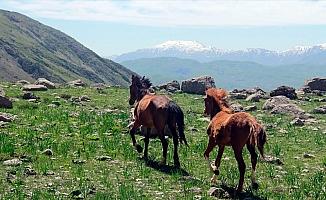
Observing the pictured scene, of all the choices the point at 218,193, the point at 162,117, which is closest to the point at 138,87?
the point at 162,117

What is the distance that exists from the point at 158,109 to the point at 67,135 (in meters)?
6.08

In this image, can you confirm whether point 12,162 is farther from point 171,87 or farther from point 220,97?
point 171,87

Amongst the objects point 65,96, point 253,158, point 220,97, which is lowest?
point 65,96

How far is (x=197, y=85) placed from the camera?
4534cm

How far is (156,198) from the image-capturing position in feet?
45.0

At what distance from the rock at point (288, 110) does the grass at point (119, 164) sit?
391cm

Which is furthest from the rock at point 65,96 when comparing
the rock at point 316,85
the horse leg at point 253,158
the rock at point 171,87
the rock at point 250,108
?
the horse leg at point 253,158

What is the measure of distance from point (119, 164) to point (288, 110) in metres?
18.6

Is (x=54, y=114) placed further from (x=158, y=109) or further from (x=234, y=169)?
(x=234, y=169)

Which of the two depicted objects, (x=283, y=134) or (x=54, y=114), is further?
(x=54, y=114)

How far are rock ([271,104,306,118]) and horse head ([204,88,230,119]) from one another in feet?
54.7

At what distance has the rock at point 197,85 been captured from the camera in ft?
148

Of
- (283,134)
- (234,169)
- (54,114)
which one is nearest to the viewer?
(234,169)

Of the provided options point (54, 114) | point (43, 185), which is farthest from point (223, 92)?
point (54, 114)
